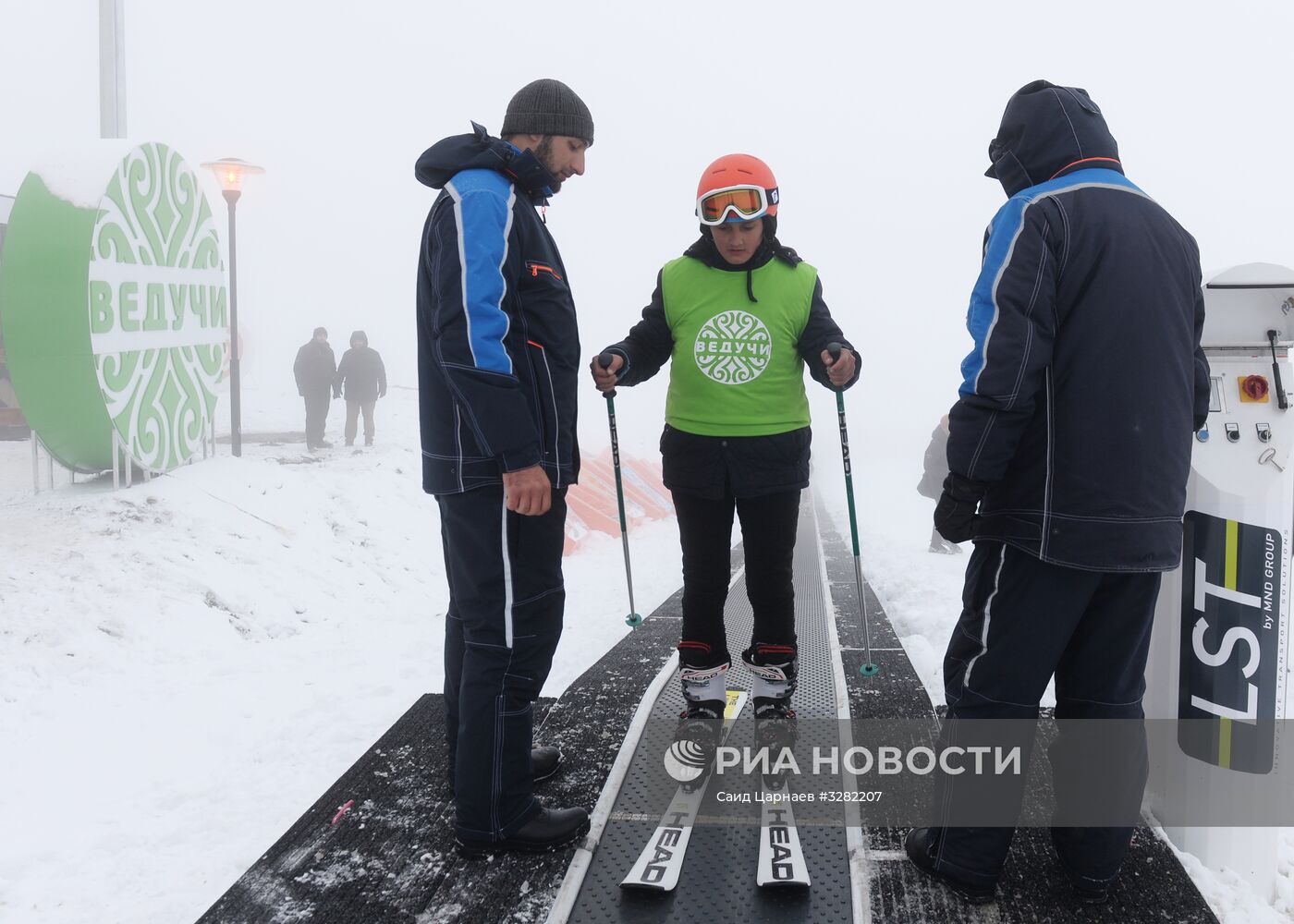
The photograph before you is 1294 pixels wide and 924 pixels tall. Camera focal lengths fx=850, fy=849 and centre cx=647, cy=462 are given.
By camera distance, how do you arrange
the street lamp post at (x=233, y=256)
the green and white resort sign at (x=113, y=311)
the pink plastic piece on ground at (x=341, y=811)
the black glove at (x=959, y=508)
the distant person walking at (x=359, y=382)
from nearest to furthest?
the black glove at (x=959, y=508) → the pink plastic piece on ground at (x=341, y=811) → the green and white resort sign at (x=113, y=311) → the street lamp post at (x=233, y=256) → the distant person walking at (x=359, y=382)

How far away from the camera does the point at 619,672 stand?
3.77 meters

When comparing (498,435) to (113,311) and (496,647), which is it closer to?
(496,647)

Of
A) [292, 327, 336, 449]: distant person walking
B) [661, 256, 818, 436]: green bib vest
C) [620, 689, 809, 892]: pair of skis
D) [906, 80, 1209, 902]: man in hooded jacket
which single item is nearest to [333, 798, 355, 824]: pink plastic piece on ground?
[620, 689, 809, 892]: pair of skis

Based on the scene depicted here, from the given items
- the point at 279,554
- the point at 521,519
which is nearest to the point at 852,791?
the point at 521,519

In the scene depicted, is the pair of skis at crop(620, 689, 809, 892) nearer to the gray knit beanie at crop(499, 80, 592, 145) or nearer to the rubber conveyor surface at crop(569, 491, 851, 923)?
the rubber conveyor surface at crop(569, 491, 851, 923)

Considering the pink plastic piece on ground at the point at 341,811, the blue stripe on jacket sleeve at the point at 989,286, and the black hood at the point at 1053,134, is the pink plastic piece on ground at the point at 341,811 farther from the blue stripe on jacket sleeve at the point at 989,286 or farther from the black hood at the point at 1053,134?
the black hood at the point at 1053,134

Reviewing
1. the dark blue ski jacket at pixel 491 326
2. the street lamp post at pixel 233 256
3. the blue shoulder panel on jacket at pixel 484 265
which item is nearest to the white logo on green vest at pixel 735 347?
the dark blue ski jacket at pixel 491 326

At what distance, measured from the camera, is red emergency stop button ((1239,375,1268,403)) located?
230 cm

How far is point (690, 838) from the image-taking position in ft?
7.56

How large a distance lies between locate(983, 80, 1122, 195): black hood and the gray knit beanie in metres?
1.12

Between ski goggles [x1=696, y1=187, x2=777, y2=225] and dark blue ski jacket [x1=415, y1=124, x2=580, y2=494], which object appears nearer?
dark blue ski jacket [x1=415, y1=124, x2=580, y2=494]

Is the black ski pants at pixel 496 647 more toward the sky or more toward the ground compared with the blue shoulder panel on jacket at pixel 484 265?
more toward the ground

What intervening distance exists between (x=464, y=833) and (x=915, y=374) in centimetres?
5448

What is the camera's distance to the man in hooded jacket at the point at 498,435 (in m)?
2.08
